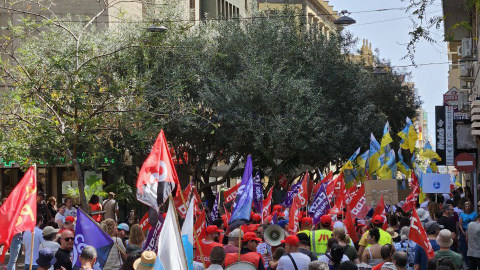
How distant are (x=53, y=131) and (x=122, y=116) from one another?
2011 millimetres

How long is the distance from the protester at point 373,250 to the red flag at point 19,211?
402 cm

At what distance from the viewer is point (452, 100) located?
2914cm

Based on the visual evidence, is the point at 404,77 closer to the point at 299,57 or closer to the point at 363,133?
the point at 363,133

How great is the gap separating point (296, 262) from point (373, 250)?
4.58ft

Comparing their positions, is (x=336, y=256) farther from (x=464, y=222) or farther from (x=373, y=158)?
(x=373, y=158)

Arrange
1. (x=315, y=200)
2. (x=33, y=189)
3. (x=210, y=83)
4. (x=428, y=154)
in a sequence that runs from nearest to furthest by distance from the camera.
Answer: (x=33, y=189) → (x=315, y=200) → (x=428, y=154) → (x=210, y=83)

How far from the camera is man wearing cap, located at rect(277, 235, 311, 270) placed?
35.1 feet

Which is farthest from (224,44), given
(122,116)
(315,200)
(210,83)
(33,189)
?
(33,189)

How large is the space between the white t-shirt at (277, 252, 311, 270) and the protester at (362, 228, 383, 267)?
1147mm

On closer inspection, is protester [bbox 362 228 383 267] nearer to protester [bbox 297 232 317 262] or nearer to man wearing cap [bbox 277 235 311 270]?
protester [bbox 297 232 317 262]

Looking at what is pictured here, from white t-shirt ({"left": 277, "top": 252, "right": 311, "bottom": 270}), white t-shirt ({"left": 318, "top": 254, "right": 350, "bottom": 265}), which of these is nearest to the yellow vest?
white t-shirt ({"left": 318, "top": 254, "right": 350, "bottom": 265})

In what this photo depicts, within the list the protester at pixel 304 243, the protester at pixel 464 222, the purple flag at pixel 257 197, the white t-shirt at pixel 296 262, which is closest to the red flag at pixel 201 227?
the protester at pixel 304 243

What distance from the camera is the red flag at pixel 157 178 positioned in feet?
37.3

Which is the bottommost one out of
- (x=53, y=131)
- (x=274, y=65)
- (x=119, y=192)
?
(x=119, y=192)
